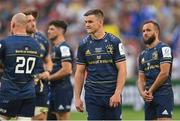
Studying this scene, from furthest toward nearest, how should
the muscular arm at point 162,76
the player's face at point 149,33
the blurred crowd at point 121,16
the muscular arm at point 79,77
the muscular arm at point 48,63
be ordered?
the blurred crowd at point 121,16, the muscular arm at point 48,63, the player's face at point 149,33, the muscular arm at point 162,76, the muscular arm at point 79,77

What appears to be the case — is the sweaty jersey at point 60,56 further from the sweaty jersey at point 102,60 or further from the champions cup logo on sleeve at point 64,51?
the sweaty jersey at point 102,60

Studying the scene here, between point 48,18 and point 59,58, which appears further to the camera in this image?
point 48,18

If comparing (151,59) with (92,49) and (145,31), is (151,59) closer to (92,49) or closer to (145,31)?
(145,31)

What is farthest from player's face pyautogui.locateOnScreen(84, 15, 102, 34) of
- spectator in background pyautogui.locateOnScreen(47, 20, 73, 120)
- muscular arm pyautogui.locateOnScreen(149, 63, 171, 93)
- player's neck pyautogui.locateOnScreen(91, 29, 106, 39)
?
spectator in background pyautogui.locateOnScreen(47, 20, 73, 120)

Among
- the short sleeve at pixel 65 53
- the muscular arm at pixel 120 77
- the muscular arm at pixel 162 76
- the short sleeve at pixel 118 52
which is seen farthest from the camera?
the short sleeve at pixel 65 53

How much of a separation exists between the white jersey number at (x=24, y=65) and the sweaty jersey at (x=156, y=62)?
85.9 inches

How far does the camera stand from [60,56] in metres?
15.3

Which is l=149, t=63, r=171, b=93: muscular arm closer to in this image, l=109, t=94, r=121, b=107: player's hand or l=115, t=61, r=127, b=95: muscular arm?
l=115, t=61, r=127, b=95: muscular arm

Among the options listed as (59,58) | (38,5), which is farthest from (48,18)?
(59,58)

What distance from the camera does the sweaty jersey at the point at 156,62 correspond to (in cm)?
1319

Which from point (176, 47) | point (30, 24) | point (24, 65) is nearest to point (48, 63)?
point (30, 24)

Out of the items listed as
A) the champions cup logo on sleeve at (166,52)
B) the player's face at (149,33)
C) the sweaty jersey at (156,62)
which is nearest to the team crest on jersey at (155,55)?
the sweaty jersey at (156,62)

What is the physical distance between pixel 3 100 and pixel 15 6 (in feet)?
41.1

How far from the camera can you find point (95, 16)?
40.8 feet
